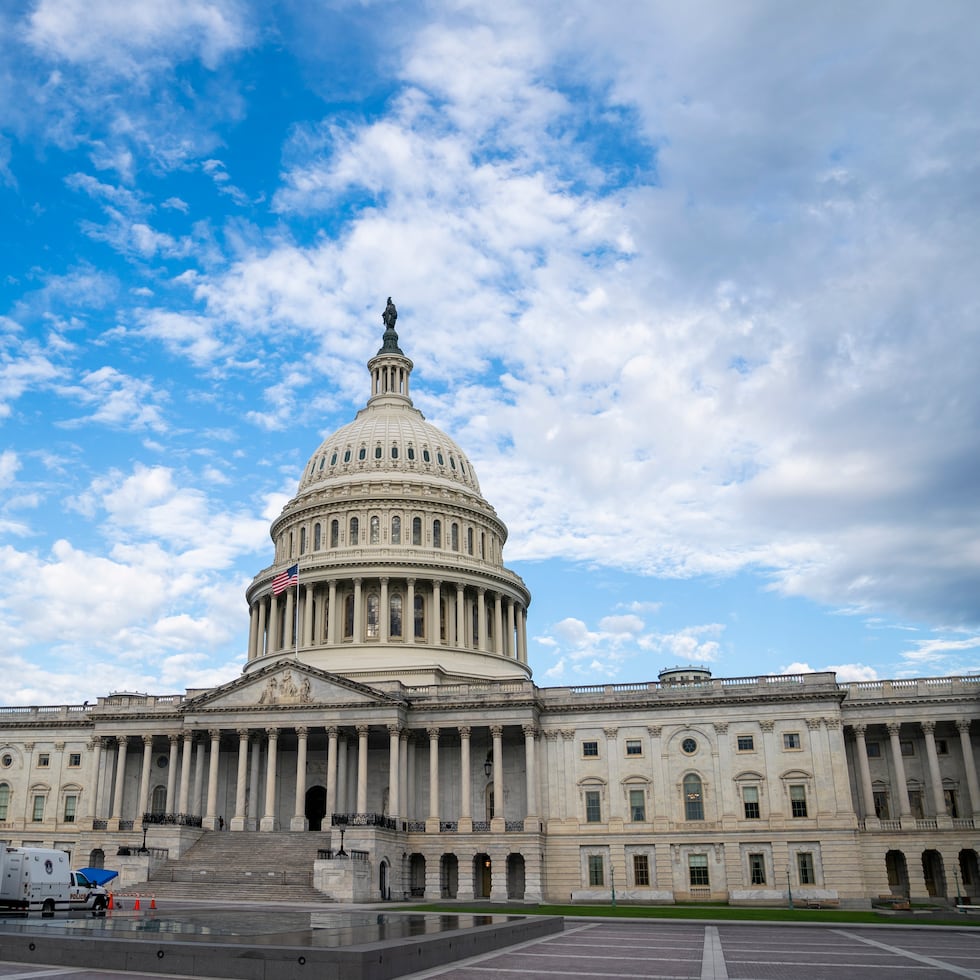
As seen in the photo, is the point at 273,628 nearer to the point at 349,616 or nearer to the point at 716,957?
the point at 349,616

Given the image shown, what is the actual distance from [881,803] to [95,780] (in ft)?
199

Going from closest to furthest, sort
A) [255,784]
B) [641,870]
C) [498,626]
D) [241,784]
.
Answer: [641,870] < [241,784] < [255,784] < [498,626]

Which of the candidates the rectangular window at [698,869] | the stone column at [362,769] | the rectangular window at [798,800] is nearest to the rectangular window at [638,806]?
the rectangular window at [698,869]

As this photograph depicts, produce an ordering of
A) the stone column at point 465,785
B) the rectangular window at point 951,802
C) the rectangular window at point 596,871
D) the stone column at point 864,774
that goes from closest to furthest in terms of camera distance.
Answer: the rectangular window at point 596,871
the stone column at point 465,785
the stone column at point 864,774
the rectangular window at point 951,802

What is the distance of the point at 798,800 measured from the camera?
71562mm

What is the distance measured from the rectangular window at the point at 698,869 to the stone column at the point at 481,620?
3058cm

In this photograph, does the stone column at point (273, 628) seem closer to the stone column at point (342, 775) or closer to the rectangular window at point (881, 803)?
the stone column at point (342, 775)

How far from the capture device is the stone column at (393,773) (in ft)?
242

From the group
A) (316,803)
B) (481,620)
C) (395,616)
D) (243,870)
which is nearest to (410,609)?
(395,616)

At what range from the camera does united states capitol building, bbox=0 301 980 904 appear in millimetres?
70625

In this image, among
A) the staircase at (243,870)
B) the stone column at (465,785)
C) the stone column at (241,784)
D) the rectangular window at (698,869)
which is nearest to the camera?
the staircase at (243,870)

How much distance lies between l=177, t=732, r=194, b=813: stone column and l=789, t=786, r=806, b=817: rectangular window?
145ft

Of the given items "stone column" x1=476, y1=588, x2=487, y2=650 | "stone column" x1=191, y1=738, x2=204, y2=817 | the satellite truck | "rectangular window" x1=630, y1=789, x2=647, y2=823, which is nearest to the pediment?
"stone column" x1=191, y1=738, x2=204, y2=817

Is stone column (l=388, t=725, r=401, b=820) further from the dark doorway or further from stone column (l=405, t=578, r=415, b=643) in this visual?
stone column (l=405, t=578, r=415, b=643)
